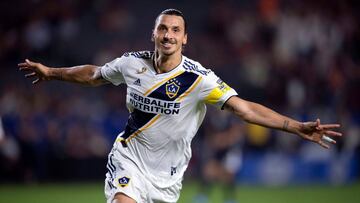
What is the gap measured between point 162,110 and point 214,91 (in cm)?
51

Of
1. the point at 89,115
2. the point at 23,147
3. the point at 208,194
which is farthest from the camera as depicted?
the point at 89,115

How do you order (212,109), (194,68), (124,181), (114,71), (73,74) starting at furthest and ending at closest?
(212,109) < (73,74) < (114,71) < (194,68) < (124,181)

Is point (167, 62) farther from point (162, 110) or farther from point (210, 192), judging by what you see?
point (210, 192)

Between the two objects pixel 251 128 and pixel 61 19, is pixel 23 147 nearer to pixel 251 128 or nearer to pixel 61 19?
pixel 61 19

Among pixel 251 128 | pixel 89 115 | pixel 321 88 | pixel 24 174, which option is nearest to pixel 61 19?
pixel 89 115

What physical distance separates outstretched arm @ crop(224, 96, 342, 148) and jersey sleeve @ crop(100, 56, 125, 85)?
1073 mm

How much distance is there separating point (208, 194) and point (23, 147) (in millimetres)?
4179

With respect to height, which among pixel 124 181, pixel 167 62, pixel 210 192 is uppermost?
pixel 167 62

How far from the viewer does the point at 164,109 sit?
21.6 feet

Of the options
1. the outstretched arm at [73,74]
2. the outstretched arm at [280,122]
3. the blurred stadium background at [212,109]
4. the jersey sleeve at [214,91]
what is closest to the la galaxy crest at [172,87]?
the jersey sleeve at [214,91]

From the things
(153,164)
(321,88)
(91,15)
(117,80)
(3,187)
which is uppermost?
(91,15)

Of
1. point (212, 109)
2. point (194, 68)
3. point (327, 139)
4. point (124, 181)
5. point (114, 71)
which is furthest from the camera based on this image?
point (212, 109)

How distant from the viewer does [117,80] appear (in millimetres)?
6961

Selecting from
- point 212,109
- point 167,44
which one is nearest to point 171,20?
point 167,44
